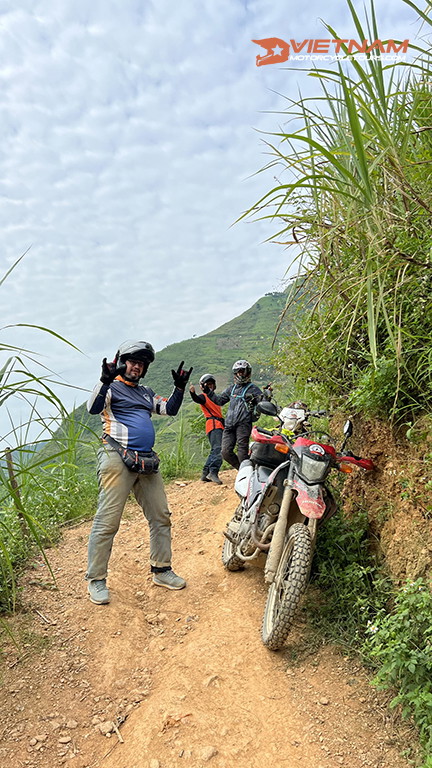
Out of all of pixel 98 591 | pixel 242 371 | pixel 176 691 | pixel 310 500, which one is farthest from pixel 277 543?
pixel 242 371

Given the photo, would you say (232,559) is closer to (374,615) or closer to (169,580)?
(169,580)

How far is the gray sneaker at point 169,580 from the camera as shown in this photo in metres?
4.03

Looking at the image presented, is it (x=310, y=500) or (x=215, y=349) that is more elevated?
(x=215, y=349)

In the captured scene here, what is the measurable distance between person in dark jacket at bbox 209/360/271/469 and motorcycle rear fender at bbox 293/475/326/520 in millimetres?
3840

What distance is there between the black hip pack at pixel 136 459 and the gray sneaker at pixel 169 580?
3.09 feet

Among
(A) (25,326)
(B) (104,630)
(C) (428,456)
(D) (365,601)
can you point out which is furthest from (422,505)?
(B) (104,630)

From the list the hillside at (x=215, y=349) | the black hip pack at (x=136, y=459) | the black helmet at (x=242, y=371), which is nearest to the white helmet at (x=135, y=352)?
the black hip pack at (x=136, y=459)

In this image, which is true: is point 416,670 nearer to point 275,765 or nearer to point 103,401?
point 275,765

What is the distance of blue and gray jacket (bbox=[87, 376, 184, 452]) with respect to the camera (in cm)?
377

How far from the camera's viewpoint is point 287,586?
2.73 m

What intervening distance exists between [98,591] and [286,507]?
67.6 inches

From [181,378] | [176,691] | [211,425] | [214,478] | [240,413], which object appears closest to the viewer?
[176,691]

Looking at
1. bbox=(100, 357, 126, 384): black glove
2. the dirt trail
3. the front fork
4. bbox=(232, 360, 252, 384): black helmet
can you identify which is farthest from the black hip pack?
bbox=(232, 360, 252, 384): black helmet

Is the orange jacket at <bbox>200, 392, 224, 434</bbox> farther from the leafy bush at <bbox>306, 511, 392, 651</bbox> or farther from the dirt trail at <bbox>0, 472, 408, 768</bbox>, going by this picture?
the leafy bush at <bbox>306, 511, 392, 651</bbox>
